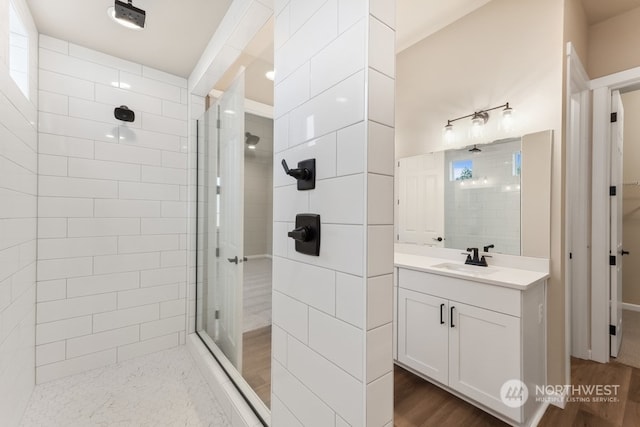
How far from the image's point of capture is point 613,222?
2.13m

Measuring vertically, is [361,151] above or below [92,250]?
above

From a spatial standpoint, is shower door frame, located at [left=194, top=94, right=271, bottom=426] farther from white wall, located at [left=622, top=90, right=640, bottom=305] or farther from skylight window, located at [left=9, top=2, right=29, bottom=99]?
white wall, located at [left=622, top=90, right=640, bottom=305]

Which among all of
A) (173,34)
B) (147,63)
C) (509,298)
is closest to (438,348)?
(509,298)

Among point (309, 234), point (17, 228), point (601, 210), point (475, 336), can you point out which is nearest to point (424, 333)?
point (475, 336)

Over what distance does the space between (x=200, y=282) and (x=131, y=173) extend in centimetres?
106

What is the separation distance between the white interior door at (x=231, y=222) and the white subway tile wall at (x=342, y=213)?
0.81 meters

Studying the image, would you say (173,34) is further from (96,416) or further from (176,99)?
(96,416)

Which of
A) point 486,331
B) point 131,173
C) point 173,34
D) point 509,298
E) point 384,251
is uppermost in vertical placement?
point 173,34

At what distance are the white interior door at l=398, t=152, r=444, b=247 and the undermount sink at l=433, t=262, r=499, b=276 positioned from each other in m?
0.28

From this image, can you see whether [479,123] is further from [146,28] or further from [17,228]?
[17,228]

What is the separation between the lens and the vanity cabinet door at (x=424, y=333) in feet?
5.75

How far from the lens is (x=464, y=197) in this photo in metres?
2.20

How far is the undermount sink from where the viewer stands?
5.88ft

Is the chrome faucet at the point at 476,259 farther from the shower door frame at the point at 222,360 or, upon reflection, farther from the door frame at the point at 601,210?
the shower door frame at the point at 222,360
